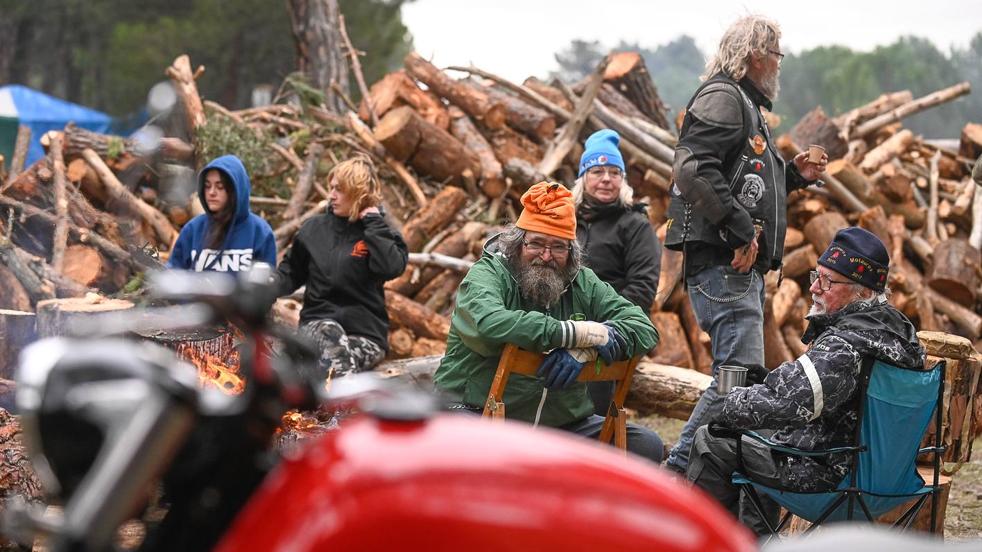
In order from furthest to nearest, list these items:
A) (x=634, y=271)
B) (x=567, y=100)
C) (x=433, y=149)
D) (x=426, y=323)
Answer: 1. (x=567, y=100)
2. (x=433, y=149)
3. (x=426, y=323)
4. (x=634, y=271)

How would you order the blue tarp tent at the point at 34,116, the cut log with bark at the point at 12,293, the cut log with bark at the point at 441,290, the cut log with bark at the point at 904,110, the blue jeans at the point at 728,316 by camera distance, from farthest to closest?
the blue tarp tent at the point at 34,116
the cut log with bark at the point at 904,110
the cut log with bark at the point at 441,290
the cut log with bark at the point at 12,293
the blue jeans at the point at 728,316

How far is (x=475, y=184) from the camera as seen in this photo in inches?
391

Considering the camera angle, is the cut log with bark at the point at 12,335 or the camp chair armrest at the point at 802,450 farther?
the cut log with bark at the point at 12,335

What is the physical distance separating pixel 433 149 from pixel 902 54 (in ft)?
142

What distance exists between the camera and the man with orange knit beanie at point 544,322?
4.59 meters

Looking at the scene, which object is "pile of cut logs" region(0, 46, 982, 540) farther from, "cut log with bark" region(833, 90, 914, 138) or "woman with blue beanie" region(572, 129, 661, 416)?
"woman with blue beanie" region(572, 129, 661, 416)

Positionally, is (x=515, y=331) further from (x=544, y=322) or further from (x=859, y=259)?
(x=859, y=259)

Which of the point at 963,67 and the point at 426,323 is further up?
the point at 963,67

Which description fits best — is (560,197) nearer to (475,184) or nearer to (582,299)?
(582,299)

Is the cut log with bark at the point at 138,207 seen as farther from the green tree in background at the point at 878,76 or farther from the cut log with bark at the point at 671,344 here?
the green tree in background at the point at 878,76

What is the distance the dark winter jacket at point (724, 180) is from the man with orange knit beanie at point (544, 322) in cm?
58

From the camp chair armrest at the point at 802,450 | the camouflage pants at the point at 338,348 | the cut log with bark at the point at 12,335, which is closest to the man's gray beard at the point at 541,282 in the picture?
the camp chair armrest at the point at 802,450

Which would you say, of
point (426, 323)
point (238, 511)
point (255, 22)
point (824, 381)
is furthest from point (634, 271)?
point (255, 22)

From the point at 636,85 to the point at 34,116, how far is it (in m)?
10.8
